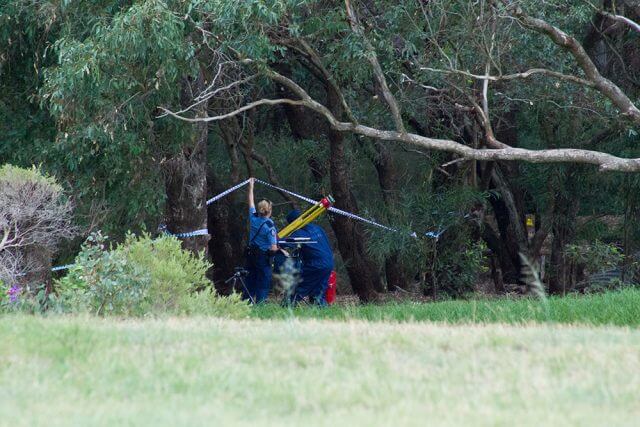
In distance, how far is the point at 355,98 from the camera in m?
18.0

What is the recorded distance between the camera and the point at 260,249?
53.6 ft

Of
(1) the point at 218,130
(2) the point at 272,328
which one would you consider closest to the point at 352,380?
(2) the point at 272,328

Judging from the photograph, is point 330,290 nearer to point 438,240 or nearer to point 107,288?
point 438,240

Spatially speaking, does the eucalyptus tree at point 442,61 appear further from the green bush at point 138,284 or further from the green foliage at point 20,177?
the green bush at point 138,284

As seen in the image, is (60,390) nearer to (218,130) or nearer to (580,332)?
(580,332)

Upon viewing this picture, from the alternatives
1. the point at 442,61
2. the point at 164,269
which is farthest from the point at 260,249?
the point at 164,269

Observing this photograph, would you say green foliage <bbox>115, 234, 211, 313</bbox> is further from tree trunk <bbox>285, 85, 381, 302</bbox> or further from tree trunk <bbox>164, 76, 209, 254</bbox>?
tree trunk <bbox>285, 85, 381, 302</bbox>

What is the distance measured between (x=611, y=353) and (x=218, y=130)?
13.4 metres

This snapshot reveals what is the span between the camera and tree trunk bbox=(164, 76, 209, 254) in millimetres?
15719

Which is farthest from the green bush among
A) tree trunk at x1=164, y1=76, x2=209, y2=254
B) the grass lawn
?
tree trunk at x1=164, y1=76, x2=209, y2=254

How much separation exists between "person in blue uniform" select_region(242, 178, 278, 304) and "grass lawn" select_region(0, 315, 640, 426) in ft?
25.3

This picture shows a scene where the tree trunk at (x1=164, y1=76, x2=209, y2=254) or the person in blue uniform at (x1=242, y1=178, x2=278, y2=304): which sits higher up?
the tree trunk at (x1=164, y1=76, x2=209, y2=254)

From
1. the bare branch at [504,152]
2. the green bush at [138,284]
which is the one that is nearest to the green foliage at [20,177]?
the green bush at [138,284]

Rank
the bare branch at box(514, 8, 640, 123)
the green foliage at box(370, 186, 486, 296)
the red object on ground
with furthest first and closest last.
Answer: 1. the green foliage at box(370, 186, 486, 296)
2. the red object on ground
3. the bare branch at box(514, 8, 640, 123)
